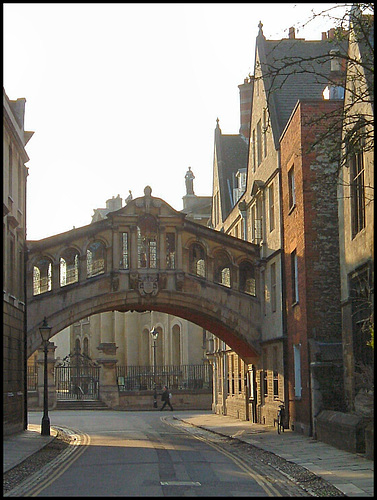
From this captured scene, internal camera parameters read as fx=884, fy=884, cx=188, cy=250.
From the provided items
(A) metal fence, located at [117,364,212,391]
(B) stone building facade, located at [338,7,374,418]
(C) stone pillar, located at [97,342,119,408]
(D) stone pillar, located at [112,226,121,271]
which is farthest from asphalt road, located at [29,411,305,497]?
(A) metal fence, located at [117,364,212,391]

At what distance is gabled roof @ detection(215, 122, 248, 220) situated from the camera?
153 ft

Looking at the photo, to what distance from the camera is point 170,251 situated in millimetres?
33750

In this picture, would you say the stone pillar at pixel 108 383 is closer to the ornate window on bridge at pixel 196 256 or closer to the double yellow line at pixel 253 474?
the ornate window on bridge at pixel 196 256

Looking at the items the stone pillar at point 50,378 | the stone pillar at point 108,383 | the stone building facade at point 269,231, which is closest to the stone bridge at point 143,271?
the stone building facade at point 269,231

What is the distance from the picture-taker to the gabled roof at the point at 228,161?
46.7 meters

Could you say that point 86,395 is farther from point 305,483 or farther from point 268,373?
point 305,483

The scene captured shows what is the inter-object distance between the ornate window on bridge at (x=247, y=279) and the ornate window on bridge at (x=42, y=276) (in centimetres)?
738

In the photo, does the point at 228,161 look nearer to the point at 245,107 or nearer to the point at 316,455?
the point at 245,107

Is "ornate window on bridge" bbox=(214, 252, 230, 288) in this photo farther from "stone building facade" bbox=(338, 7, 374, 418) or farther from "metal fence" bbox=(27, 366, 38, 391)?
"metal fence" bbox=(27, 366, 38, 391)

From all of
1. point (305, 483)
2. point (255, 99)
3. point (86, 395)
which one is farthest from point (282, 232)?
point (86, 395)

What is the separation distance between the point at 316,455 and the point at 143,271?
14946mm

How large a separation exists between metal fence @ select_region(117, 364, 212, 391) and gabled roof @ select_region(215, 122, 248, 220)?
13.5 metres

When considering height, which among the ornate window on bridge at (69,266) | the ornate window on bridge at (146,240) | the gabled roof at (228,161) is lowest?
the ornate window on bridge at (69,266)

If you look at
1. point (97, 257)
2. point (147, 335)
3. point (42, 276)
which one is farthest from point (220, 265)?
point (147, 335)
